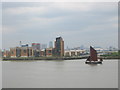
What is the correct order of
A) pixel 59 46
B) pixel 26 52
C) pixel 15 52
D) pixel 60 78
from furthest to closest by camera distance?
pixel 59 46
pixel 15 52
pixel 26 52
pixel 60 78

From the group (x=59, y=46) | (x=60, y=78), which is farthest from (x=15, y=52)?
(x=60, y=78)

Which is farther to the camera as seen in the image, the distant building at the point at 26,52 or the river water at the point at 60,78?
the distant building at the point at 26,52

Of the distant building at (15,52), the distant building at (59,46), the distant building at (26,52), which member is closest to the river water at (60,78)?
the distant building at (26,52)

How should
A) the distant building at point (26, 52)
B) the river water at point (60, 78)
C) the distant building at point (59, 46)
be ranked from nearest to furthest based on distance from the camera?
the river water at point (60, 78), the distant building at point (26, 52), the distant building at point (59, 46)

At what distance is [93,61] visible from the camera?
14164 mm

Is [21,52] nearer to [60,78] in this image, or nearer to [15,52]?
[15,52]

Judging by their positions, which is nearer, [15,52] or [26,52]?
[26,52]

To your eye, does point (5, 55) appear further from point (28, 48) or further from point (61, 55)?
point (61, 55)

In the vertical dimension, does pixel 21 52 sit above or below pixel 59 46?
below

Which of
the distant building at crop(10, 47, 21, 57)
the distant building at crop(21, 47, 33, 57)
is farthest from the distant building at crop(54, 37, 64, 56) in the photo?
the distant building at crop(10, 47, 21, 57)

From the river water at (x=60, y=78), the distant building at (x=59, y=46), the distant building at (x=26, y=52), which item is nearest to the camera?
the river water at (x=60, y=78)

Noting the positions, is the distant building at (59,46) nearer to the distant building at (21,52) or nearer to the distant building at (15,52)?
the distant building at (21,52)

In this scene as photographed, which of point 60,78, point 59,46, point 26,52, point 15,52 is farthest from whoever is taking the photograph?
point 59,46

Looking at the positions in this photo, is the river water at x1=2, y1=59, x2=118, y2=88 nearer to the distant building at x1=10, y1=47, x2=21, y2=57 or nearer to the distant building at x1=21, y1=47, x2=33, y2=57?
the distant building at x1=21, y1=47, x2=33, y2=57
